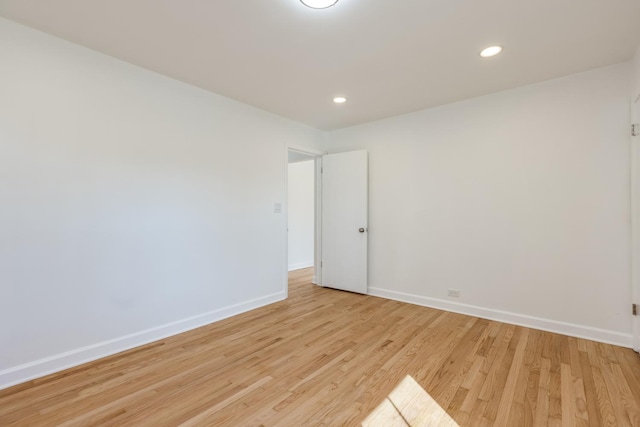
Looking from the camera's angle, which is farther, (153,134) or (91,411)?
(153,134)

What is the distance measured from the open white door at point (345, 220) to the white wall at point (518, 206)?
0.27 m

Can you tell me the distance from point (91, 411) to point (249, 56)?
2.76m

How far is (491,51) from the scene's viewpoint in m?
2.41

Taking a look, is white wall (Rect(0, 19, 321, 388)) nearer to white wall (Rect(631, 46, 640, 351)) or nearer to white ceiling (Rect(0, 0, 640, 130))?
white ceiling (Rect(0, 0, 640, 130))

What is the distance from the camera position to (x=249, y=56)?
98.5 inches

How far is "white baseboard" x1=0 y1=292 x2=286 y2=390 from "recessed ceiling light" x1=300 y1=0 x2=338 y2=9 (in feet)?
9.79

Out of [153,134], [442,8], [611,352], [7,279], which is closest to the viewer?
[442,8]

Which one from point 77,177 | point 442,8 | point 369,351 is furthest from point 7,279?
point 442,8

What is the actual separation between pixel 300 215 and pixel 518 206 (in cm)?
427

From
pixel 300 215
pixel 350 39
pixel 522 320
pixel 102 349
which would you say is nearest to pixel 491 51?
pixel 350 39

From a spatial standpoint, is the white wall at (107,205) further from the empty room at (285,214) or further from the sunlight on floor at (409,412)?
the sunlight on floor at (409,412)

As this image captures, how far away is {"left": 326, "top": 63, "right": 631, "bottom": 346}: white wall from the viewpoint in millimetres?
2695

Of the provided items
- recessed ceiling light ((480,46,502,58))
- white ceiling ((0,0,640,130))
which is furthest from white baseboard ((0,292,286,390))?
recessed ceiling light ((480,46,502,58))

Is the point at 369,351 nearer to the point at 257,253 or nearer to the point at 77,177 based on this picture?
the point at 257,253
